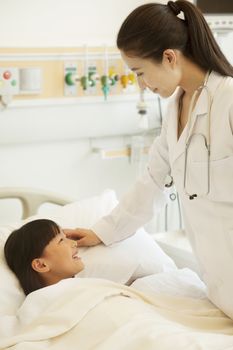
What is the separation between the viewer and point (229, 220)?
1.74 m

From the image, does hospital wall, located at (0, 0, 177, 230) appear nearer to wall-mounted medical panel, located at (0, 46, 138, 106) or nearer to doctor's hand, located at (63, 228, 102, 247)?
wall-mounted medical panel, located at (0, 46, 138, 106)

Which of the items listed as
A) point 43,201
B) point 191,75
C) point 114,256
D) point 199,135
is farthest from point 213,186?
point 43,201

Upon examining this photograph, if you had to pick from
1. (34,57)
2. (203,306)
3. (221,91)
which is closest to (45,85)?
(34,57)

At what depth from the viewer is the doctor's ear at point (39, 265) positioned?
6.45ft

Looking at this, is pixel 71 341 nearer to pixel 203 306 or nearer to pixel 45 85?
pixel 203 306

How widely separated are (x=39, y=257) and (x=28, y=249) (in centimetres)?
5

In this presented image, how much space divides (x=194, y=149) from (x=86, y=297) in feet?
1.86

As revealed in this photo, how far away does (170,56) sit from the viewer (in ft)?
5.62

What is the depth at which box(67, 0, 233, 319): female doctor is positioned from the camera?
1696mm

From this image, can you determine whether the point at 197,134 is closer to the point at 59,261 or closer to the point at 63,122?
the point at 59,261

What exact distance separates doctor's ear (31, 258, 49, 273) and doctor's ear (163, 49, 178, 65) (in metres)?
0.81

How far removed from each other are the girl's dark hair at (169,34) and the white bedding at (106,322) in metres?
0.75

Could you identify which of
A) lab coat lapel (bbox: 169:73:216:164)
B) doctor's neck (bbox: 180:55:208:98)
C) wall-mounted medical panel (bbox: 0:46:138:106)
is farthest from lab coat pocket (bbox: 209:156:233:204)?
wall-mounted medical panel (bbox: 0:46:138:106)

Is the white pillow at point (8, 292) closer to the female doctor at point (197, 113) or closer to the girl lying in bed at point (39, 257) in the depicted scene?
→ the girl lying in bed at point (39, 257)
